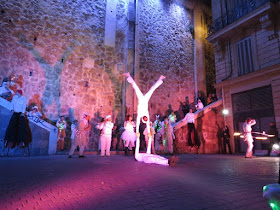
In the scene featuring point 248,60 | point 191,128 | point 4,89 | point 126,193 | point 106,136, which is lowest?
point 126,193

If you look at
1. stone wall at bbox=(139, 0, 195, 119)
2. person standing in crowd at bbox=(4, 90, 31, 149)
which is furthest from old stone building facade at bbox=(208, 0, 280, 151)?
person standing in crowd at bbox=(4, 90, 31, 149)

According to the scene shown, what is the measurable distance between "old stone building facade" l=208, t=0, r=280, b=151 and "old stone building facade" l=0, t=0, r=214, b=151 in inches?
165

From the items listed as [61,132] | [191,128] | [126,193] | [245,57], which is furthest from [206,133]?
[126,193]

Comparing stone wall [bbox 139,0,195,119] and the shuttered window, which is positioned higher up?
stone wall [bbox 139,0,195,119]

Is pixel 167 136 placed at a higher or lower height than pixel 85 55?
lower

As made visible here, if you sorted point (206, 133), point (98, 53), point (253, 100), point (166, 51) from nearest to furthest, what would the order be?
point (253, 100) → point (206, 133) → point (98, 53) → point (166, 51)

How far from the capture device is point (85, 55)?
1302cm

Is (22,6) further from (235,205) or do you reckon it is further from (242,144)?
(242,144)

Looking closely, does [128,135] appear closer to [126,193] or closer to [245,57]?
[126,193]

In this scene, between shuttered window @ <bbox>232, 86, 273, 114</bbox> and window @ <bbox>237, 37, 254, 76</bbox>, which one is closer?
shuttered window @ <bbox>232, 86, 273, 114</bbox>

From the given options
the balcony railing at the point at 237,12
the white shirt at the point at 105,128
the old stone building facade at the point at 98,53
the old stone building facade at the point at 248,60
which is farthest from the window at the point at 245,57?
the white shirt at the point at 105,128

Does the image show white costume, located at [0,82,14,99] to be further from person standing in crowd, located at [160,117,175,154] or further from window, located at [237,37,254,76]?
window, located at [237,37,254,76]

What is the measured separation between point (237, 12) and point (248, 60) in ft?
11.5

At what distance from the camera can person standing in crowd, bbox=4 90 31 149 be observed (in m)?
7.19
